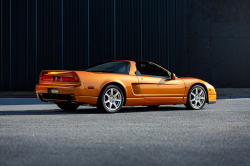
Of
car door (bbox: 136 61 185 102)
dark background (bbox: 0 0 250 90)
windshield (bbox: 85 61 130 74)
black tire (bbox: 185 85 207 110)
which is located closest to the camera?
windshield (bbox: 85 61 130 74)

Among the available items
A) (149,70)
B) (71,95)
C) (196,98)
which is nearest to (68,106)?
(71,95)

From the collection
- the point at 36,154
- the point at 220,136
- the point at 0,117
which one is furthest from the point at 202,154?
the point at 0,117

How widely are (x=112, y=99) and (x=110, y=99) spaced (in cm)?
5

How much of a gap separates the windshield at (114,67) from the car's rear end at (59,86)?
0.96 m

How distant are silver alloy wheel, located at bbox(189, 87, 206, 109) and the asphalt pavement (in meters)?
2.15

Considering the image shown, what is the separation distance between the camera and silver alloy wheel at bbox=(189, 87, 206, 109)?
1100 centimetres

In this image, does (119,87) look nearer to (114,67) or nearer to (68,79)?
(114,67)

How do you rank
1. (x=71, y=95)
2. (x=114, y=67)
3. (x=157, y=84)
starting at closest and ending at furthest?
(x=71, y=95), (x=114, y=67), (x=157, y=84)

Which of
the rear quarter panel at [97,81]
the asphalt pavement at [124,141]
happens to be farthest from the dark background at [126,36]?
the asphalt pavement at [124,141]

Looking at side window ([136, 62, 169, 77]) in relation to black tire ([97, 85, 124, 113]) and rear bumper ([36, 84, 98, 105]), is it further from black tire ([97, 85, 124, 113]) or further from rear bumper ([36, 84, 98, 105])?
Answer: rear bumper ([36, 84, 98, 105])

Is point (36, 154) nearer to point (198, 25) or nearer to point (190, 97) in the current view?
point (190, 97)

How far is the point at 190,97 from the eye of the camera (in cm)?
1094

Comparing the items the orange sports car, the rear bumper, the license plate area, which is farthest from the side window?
the license plate area

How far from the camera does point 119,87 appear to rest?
9820 millimetres
